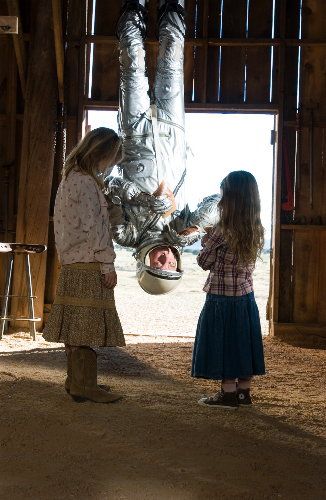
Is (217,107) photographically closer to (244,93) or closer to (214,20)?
(244,93)

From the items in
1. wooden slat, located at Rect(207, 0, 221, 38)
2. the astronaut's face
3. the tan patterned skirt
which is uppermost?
wooden slat, located at Rect(207, 0, 221, 38)

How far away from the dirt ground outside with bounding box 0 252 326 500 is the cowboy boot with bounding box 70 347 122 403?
71mm

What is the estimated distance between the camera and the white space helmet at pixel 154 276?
5.91 meters

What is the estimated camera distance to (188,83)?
298 inches

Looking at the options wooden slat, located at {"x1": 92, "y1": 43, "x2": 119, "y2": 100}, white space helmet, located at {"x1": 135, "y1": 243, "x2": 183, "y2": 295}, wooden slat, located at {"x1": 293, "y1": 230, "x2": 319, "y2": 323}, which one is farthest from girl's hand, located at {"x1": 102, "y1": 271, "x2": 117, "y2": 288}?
wooden slat, located at {"x1": 92, "y1": 43, "x2": 119, "y2": 100}

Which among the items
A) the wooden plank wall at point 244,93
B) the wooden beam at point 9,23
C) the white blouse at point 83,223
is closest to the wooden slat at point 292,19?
the wooden plank wall at point 244,93

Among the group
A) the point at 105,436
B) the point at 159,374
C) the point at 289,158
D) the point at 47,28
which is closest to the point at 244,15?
the point at 289,158

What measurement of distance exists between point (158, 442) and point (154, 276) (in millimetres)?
3044

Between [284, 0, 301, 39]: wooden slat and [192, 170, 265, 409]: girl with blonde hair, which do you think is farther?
[284, 0, 301, 39]: wooden slat

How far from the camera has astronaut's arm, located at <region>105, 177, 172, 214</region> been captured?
5996 mm

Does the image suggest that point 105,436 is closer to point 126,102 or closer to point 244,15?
point 126,102

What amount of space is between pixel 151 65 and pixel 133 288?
892cm

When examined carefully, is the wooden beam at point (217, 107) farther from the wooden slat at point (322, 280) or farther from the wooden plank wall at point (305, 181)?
the wooden slat at point (322, 280)

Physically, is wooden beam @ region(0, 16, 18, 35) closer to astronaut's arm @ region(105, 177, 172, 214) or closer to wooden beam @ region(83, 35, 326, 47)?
astronaut's arm @ region(105, 177, 172, 214)
